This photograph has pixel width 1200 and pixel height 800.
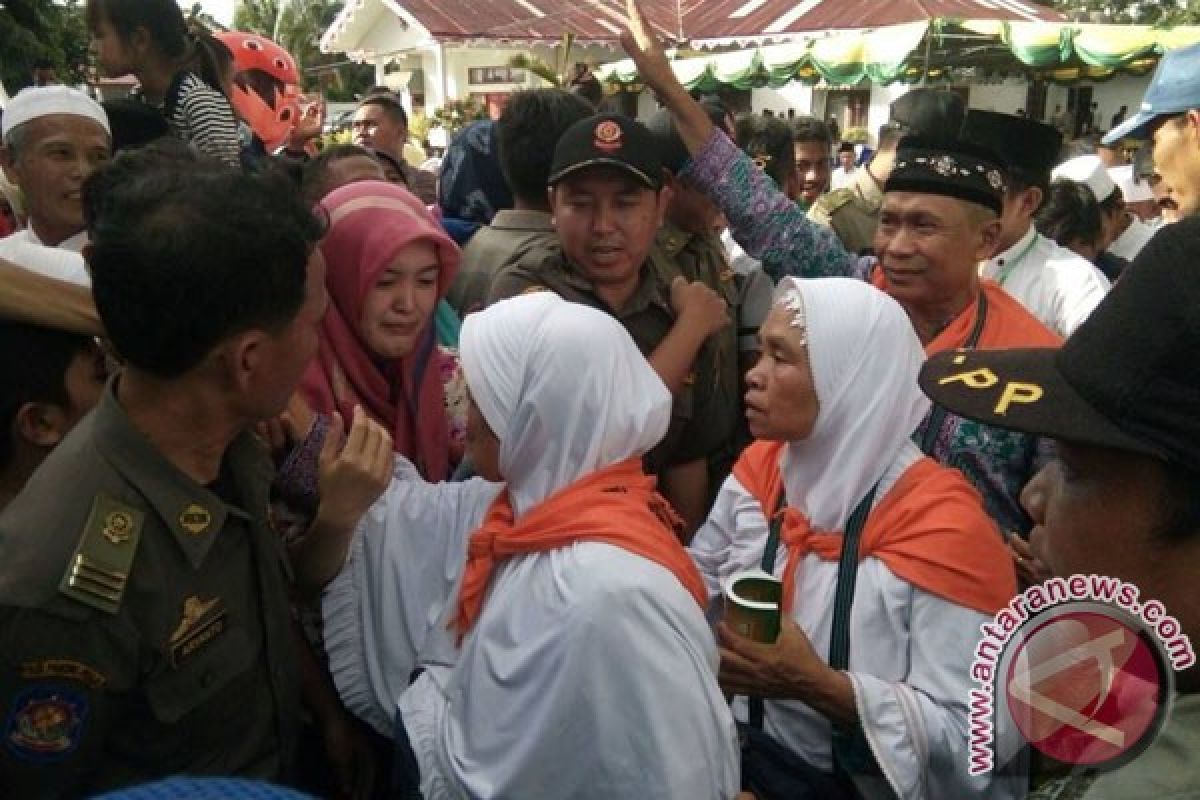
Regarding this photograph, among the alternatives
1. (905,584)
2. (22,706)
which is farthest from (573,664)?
(22,706)

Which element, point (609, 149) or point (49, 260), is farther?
point (609, 149)

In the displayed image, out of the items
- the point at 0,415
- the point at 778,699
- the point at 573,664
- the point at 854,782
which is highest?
the point at 0,415

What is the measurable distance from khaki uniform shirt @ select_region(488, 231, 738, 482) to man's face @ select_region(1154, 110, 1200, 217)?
4.94 ft

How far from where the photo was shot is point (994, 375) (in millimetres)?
1340

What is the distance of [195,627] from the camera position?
1.57m

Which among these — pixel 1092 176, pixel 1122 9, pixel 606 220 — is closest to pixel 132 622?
pixel 606 220

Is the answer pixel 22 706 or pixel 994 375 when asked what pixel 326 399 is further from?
pixel 994 375

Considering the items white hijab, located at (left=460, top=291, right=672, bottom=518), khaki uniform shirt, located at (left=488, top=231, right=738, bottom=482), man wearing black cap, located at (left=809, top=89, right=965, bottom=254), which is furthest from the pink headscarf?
man wearing black cap, located at (left=809, top=89, right=965, bottom=254)

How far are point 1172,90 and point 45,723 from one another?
340cm

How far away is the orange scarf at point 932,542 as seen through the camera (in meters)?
1.87

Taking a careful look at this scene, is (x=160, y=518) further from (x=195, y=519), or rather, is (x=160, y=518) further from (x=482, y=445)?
(x=482, y=445)

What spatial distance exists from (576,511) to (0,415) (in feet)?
3.53

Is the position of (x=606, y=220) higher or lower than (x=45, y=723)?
higher

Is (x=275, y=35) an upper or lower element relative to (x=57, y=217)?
upper
